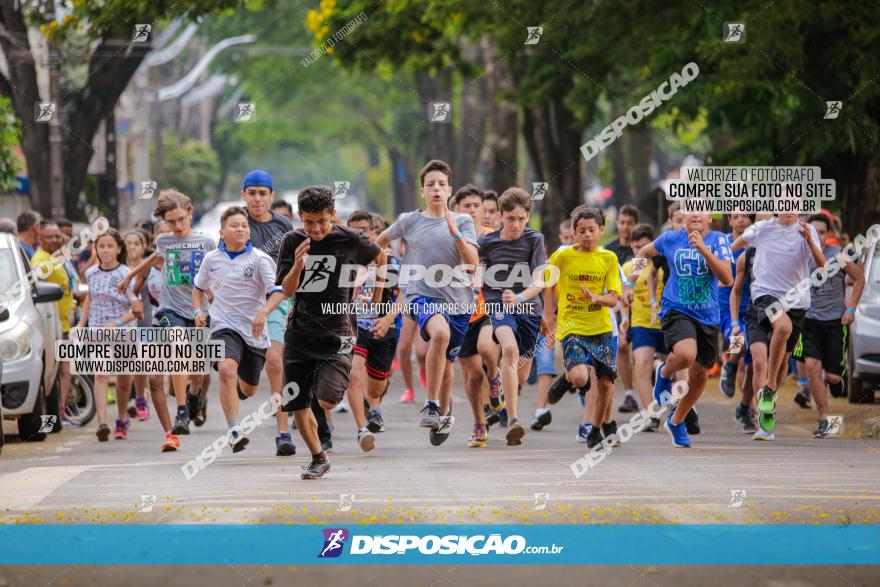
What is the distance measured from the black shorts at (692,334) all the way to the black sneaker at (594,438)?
0.88 m

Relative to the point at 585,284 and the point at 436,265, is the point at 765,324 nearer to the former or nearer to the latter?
the point at 585,284

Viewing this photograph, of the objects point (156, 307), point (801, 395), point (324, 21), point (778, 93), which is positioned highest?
point (324, 21)

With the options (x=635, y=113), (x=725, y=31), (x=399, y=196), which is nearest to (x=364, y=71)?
(x=635, y=113)

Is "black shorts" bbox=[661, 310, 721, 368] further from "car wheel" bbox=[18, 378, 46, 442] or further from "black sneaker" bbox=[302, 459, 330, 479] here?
"car wheel" bbox=[18, 378, 46, 442]

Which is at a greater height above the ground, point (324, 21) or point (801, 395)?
point (324, 21)

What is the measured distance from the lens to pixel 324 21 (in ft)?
87.6

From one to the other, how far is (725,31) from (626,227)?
5.54 m

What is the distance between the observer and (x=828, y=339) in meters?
15.2

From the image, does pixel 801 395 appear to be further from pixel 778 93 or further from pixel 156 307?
pixel 156 307

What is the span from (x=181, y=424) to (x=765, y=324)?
471 centimetres

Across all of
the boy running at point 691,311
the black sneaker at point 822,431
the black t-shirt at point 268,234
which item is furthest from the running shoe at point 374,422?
the black sneaker at point 822,431

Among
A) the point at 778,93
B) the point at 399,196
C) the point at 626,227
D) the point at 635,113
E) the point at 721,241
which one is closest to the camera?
the point at 721,241

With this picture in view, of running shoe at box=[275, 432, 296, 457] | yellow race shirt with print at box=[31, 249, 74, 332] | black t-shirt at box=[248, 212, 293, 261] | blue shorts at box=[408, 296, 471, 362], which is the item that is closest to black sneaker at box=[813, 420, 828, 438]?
blue shorts at box=[408, 296, 471, 362]

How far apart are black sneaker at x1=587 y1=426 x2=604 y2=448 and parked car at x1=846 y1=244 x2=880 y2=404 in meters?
3.87
